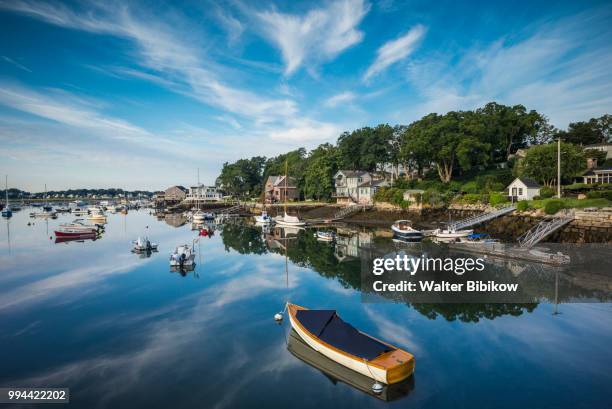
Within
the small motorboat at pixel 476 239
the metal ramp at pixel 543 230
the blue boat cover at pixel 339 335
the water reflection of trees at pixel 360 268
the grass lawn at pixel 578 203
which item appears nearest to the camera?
the blue boat cover at pixel 339 335

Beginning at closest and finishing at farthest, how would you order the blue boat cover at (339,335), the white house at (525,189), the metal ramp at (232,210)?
the blue boat cover at (339,335)
the white house at (525,189)
the metal ramp at (232,210)

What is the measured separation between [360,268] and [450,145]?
4040 centimetres

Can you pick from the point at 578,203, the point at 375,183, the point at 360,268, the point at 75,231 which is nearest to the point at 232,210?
the point at 375,183

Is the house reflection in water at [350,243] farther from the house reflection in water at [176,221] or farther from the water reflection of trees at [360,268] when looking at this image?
the house reflection in water at [176,221]

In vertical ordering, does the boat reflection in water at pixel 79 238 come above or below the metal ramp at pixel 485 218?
below

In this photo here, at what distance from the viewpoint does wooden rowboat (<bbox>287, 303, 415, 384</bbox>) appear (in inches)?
490

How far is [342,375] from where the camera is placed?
13422 mm

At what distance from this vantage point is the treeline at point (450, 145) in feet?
200

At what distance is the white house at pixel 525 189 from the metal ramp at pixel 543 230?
32.1ft

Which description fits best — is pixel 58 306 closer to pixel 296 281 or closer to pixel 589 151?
pixel 296 281

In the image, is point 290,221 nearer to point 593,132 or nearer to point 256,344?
point 256,344

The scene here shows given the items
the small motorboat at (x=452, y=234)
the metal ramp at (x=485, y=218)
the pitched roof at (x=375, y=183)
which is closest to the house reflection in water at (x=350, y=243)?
the small motorboat at (x=452, y=234)

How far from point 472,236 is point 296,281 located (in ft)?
74.9

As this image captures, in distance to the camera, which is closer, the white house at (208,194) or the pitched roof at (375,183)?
the pitched roof at (375,183)
